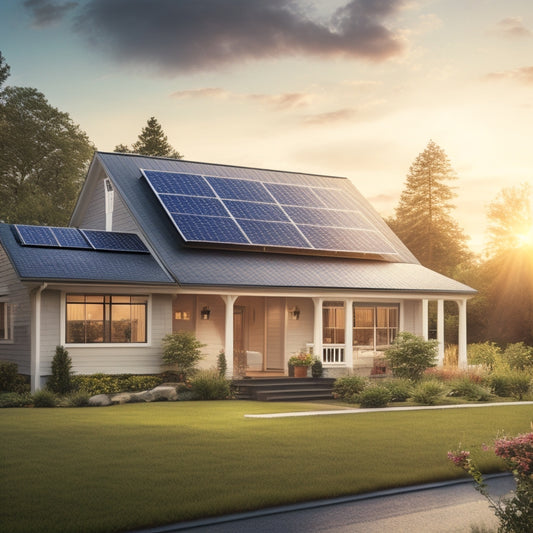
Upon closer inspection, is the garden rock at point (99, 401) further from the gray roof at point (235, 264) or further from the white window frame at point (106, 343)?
the gray roof at point (235, 264)

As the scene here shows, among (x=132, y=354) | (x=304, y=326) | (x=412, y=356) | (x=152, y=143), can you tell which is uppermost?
(x=152, y=143)

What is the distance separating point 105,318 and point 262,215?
7.42 meters

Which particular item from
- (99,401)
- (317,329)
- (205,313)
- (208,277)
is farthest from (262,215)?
(99,401)

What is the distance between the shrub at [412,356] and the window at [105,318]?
7.72 m

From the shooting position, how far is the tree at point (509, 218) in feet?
180

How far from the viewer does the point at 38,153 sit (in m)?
48.2

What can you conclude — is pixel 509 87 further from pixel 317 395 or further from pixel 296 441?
pixel 296 441

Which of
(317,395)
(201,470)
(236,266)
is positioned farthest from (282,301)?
(201,470)

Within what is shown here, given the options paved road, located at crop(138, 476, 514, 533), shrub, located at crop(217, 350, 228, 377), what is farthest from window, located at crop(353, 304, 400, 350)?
paved road, located at crop(138, 476, 514, 533)

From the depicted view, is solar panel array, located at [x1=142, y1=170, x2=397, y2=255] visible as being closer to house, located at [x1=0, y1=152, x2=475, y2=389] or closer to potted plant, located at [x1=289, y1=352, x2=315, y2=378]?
house, located at [x1=0, y1=152, x2=475, y2=389]

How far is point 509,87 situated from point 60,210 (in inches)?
1153

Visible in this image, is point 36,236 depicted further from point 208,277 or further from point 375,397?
point 375,397

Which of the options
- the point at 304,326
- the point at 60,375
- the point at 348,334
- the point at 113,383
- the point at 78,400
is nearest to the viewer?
the point at 78,400

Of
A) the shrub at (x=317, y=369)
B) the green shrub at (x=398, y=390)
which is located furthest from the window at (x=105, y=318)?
the green shrub at (x=398, y=390)
